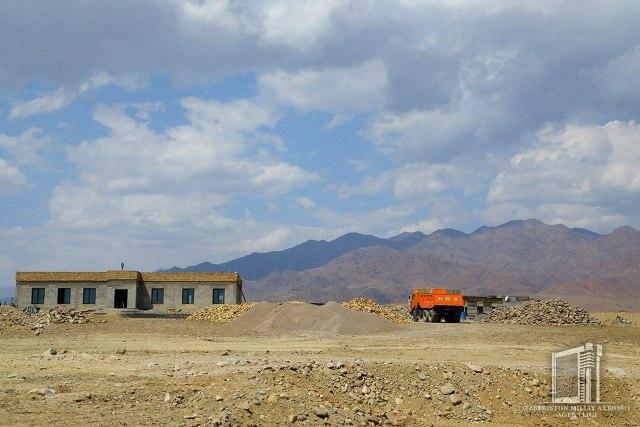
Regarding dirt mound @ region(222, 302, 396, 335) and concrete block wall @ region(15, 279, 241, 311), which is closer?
dirt mound @ region(222, 302, 396, 335)

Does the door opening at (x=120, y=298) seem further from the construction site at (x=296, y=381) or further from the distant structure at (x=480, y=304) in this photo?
the distant structure at (x=480, y=304)

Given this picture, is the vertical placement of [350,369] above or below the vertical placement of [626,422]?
above

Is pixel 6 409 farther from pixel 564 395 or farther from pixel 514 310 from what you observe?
pixel 514 310

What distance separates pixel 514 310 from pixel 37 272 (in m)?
39.5

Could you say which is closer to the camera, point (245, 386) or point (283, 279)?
point (245, 386)

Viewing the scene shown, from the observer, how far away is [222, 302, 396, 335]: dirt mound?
112 feet

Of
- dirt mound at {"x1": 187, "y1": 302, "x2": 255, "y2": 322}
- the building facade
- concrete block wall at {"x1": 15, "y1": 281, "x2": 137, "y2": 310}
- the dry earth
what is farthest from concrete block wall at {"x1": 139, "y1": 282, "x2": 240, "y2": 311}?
the dry earth

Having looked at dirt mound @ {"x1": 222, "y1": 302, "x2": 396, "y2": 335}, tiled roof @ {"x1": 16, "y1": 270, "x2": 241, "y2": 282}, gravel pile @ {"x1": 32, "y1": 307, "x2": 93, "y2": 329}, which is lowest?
gravel pile @ {"x1": 32, "y1": 307, "x2": 93, "y2": 329}

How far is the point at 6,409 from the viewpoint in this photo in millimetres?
12219

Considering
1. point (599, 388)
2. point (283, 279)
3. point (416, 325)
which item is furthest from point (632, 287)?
point (599, 388)

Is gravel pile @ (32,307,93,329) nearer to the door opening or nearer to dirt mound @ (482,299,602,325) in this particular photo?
the door opening

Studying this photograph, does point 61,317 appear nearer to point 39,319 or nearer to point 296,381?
point 39,319

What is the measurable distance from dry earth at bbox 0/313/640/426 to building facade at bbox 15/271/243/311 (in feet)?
103

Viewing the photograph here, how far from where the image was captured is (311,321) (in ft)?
116
